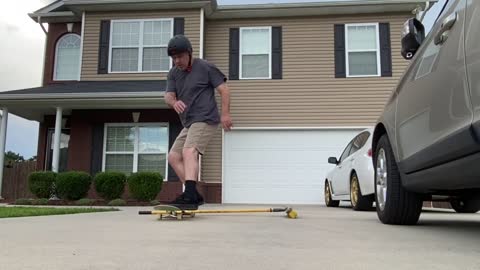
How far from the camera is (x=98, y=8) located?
12.7 metres

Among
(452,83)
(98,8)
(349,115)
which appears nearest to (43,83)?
(98,8)

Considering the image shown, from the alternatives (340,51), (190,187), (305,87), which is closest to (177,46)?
(190,187)

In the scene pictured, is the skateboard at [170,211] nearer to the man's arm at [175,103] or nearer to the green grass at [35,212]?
the man's arm at [175,103]

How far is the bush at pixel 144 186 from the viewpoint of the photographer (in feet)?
32.4

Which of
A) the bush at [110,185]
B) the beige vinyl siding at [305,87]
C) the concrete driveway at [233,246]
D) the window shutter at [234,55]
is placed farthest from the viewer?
the window shutter at [234,55]

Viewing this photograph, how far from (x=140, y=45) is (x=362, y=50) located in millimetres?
5872

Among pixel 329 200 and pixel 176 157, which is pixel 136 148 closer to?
pixel 329 200

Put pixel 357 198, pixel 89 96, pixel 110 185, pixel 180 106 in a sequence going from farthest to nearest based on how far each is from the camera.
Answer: pixel 89 96, pixel 110 185, pixel 357 198, pixel 180 106

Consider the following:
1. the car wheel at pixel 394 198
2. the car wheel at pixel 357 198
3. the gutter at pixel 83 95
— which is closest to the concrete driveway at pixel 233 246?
the car wheel at pixel 394 198

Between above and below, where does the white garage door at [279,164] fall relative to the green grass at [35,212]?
above

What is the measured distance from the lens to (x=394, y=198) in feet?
12.7

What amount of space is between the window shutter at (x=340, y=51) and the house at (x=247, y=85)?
0.03 m

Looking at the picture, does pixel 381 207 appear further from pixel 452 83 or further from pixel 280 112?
pixel 280 112

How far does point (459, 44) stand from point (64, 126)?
39.2 ft
